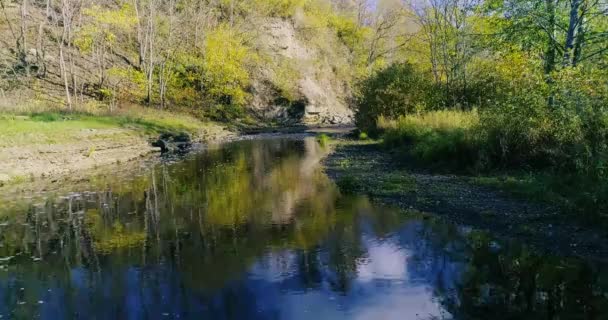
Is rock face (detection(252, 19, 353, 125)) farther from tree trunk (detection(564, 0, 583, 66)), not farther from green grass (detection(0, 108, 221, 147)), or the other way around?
tree trunk (detection(564, 0, 583, 66))

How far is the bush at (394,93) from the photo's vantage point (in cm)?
3222

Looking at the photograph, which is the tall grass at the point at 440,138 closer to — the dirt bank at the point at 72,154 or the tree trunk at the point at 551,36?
the tree trunk at the point at 551,36

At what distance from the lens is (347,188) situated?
17.0 meters

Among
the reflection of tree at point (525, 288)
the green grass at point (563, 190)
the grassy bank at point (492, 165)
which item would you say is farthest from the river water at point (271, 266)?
the grassy bank at point (492, 165)

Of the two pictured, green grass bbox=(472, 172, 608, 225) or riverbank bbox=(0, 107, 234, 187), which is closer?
green grass bbox=(472, 172, 608, 225)

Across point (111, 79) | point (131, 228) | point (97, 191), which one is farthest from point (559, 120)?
point (111, 79)

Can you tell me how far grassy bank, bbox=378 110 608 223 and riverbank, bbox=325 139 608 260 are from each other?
366mm

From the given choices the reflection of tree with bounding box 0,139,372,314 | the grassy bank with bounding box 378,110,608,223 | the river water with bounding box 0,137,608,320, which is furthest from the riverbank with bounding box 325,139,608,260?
the reflection of tree with bounding box 0,139,372,314

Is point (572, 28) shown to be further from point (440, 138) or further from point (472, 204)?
point (472, 204)

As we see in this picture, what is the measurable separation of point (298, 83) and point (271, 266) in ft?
199

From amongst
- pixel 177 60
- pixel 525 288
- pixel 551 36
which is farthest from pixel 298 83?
pixel 525 288

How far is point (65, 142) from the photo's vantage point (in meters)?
25.0

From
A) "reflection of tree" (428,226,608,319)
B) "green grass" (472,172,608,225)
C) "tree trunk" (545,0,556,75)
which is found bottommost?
"reflection of tree" (428,226,608,319)

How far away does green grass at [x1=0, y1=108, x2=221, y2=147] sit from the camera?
23250 millimetres
